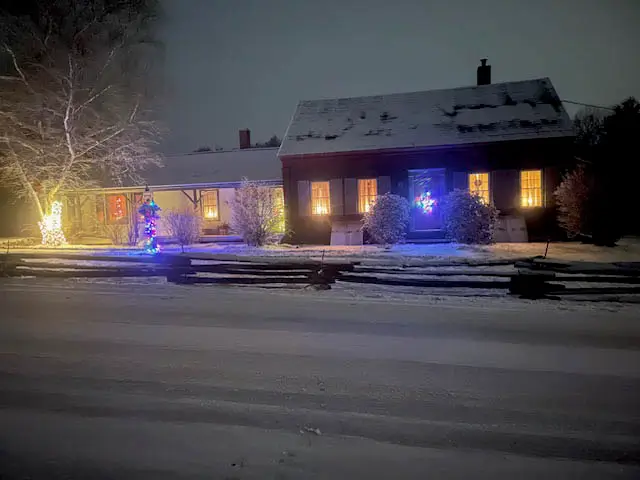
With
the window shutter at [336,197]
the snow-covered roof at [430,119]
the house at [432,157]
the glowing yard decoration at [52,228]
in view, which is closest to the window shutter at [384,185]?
the house at [432,157]

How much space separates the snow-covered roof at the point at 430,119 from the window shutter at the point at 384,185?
4.34 ft

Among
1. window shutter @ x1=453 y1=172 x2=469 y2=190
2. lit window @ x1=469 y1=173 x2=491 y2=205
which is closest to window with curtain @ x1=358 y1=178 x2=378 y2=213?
window shutter @ x1=453 y1=172 x2=469 y2=190

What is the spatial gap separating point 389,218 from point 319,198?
398 cm

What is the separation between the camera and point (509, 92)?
804 inches

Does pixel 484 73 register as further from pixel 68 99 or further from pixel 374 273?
pixel 68 99

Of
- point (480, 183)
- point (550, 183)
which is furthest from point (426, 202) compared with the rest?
point (550, 183)

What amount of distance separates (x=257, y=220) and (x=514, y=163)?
1043 cm

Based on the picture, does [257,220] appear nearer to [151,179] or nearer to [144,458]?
[151,179]

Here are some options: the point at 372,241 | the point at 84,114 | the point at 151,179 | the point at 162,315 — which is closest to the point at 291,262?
the point at 162,315

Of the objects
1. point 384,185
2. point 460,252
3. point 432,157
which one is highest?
point 432,157

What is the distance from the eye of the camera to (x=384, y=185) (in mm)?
19141

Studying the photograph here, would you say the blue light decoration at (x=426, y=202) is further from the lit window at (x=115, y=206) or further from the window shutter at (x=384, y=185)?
the lit window at (x=115, y=206)

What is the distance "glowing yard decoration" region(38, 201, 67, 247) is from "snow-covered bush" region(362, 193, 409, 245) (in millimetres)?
13592

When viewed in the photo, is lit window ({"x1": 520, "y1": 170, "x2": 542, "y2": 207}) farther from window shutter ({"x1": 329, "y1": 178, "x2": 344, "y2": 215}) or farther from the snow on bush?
window shutter ({"x1": 329, "y1": 178, "x2": 344, "y2": 215})
